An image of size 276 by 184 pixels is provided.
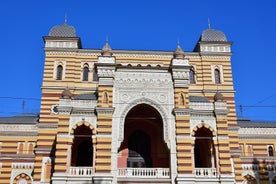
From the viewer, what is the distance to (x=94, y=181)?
23078mm

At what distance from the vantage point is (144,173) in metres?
24.5

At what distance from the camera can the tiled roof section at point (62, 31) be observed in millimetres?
33812

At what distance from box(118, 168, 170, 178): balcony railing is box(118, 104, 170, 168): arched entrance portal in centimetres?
283

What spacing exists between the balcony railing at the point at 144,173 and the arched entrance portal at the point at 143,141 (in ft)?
9.29

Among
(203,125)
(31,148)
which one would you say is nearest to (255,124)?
(203,125)

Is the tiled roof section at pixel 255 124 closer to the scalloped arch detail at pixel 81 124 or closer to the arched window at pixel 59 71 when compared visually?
the scalloped arch detail at pixel 81 124

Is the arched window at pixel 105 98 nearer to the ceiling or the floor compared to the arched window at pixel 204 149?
nearer to the ceiling

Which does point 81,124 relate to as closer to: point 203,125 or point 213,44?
point 203,125

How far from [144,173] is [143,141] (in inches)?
177

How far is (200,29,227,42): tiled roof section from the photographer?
3491 centimetres

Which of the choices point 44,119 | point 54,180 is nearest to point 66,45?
point 44,119

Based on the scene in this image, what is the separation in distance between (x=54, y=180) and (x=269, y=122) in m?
22.9

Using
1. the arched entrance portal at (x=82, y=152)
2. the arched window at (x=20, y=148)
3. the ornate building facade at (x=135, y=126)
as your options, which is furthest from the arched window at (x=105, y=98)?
the arched window at (x=20, y=148)

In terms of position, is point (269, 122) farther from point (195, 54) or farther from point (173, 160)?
point (173, 160)
